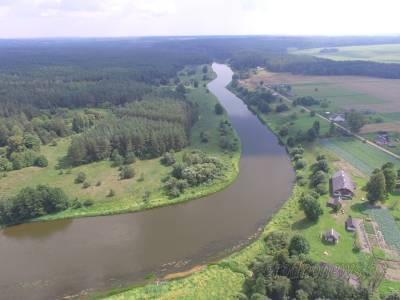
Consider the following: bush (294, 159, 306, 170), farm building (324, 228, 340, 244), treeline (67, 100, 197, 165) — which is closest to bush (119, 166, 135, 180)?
treeline (67, 100, 197, 165)

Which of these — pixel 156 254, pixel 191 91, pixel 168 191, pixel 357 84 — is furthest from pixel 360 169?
pixel 357 84

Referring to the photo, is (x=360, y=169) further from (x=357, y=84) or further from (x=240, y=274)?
(x=357, y=84)

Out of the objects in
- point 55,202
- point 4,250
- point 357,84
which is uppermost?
point 357,84

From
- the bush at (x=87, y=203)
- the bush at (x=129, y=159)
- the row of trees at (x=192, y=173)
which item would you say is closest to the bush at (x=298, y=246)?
the row of trees at (x=192, y=173)

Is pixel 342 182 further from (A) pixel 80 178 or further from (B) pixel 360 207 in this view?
(A) pixel 80 178

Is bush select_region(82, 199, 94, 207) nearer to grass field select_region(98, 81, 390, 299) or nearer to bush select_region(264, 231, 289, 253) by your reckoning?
Result: grass field select_region(98, 81, 390, 299)

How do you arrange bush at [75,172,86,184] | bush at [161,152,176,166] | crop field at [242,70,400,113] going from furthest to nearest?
1. crop field at [242,70,400,113]
2. bush at [161,152,176,166]
3. bush at [75,172,86,184]

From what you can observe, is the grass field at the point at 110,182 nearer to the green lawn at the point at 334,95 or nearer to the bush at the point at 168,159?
the bush at the point at 168,159
